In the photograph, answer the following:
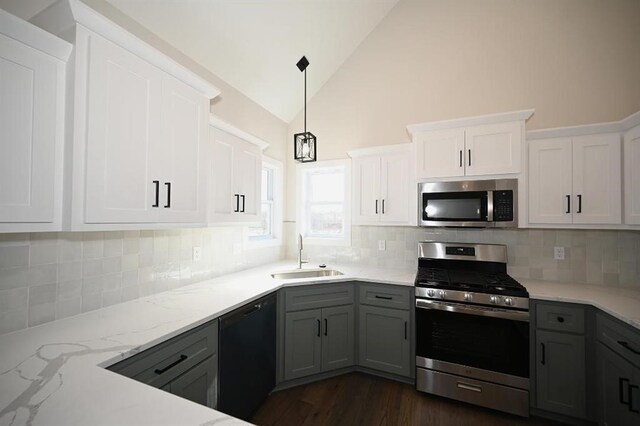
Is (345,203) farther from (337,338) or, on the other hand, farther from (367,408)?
(367,408)

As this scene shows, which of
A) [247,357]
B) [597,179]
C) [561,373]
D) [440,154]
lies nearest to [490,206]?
[440,154]

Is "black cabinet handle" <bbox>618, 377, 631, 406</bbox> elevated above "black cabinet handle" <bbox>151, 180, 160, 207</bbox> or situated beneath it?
situated beneath

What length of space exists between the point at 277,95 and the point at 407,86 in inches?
60.2

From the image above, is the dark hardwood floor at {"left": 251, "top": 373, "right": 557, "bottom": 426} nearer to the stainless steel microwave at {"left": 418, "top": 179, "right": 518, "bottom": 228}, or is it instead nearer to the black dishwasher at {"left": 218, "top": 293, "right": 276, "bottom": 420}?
the black dishwasher at {"left": 218, "top": 293, "right": 276, "bottom": 420}

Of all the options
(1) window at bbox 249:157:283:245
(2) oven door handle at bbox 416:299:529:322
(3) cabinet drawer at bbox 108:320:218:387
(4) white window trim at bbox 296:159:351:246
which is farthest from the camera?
(1) window at bbox 249:157:283:245

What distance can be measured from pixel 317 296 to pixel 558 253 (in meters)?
2.27

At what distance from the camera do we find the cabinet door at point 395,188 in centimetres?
278

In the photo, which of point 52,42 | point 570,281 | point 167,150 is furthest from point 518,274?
point 52,42

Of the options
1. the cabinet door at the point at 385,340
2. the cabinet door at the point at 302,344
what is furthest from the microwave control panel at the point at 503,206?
the cabinet door at the point at 302,344

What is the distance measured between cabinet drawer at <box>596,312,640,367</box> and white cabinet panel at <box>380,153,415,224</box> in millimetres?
1541

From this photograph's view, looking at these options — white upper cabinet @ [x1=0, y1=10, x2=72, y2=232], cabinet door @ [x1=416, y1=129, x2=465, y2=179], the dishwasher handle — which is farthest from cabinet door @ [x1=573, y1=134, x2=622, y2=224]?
white upper cabinet @ [x1=0, y1=10, x2=72, y2=232]

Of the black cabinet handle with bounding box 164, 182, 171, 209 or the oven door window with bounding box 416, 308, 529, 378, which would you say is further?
the oven door window with bounding box 416, 308, 529, 378

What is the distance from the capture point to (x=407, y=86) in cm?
308

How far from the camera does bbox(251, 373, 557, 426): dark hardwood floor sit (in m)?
1.98
